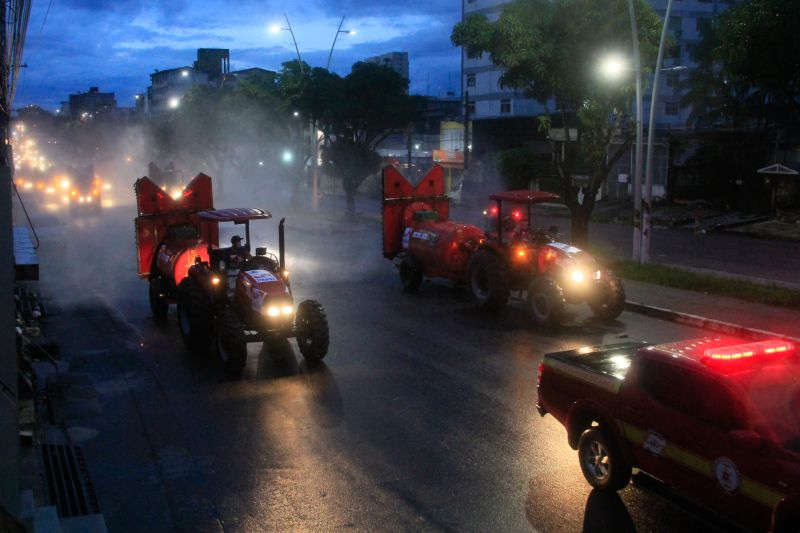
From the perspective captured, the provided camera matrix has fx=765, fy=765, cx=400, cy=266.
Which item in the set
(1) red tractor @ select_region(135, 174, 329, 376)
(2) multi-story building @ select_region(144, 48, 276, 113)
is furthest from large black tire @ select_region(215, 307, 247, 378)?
(2) multi-story building @ select_region(144, 48, 276, 113)

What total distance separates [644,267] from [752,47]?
297 inches

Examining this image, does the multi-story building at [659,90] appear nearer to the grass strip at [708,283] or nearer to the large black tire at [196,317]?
the grass strip at [708,283]

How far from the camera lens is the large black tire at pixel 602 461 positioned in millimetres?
7141

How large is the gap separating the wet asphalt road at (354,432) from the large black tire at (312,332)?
24 cm

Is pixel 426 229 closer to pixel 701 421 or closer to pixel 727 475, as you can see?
pixel 701 421

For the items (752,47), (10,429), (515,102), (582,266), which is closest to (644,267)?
(582,266)

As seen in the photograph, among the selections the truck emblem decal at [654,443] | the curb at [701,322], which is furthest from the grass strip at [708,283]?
the truck emblem decal at [654,443]

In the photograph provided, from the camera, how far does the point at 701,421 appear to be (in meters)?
6.26

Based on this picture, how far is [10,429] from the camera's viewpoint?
501 centimetres

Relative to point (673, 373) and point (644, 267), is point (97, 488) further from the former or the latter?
point (644, 267)

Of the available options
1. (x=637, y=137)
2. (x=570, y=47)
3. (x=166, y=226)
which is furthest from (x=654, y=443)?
(x=570, y=47)

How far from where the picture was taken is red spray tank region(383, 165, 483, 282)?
17.9m

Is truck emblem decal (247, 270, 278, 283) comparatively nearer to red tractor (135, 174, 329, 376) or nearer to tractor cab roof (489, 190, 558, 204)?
red tractor (135, 174, 329, 376)

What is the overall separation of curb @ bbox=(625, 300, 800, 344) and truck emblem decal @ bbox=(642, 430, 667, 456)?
703 cm
